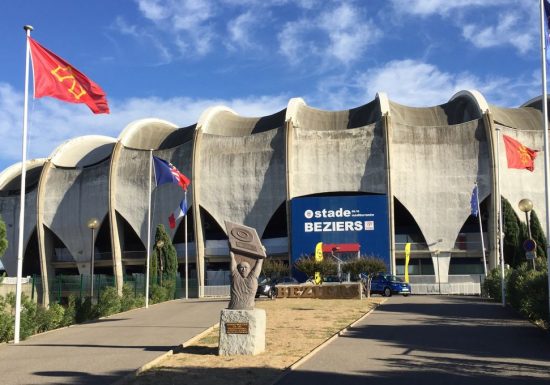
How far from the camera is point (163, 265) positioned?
41531mm

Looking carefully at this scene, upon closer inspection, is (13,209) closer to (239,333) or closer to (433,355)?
(239,333)

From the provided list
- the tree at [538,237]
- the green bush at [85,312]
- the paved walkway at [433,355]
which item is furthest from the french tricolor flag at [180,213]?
the tree at [538,237]

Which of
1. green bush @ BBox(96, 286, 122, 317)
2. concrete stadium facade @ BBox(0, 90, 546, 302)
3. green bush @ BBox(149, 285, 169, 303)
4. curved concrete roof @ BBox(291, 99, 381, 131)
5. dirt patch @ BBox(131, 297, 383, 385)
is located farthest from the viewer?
curved concrete roof @ BBox(291, 99, 381, 131)

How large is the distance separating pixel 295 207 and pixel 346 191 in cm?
451

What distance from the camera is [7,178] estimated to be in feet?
201

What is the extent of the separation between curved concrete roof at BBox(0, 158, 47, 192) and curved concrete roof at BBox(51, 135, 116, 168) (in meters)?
4.05

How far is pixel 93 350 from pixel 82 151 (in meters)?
50.9

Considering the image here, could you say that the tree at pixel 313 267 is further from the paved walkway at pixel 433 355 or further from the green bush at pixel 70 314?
the paved walkway at pixel 433 355

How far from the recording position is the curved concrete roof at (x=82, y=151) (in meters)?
56.9

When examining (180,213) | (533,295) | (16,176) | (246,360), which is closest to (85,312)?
(180,213)

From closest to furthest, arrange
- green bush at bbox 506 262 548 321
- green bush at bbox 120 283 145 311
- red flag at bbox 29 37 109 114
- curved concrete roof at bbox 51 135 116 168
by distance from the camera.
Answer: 1. red flag at bbox 29 37 109 114
2. green bush at bbox 506 262 548 321
3. green bush at bbox 120 283 145 311
4. curved concrete roof at bbox 51 135 116 168

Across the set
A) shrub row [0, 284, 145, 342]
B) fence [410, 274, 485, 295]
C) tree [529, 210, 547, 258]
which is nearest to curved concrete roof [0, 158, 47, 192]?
shrub row [0, 284, 145, 342]

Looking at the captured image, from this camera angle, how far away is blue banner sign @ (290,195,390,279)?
4506 centimetres

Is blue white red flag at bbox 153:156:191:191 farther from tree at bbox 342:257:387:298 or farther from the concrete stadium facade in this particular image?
the concrete stadium facade
